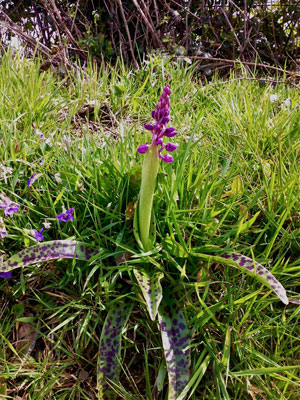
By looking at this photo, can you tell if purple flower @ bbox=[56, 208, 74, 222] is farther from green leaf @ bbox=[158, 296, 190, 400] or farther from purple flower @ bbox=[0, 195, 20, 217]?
green leaf @ bbox=[158, 296, 190, 400]

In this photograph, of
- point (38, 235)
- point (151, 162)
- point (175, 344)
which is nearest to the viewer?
point (151, 162)

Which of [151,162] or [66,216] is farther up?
[151,162]

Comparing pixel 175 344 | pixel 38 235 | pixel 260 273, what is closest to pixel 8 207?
pixel 38 235

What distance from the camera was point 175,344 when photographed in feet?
4.29

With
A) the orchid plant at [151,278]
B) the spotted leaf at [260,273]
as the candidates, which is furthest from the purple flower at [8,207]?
the spotted leaf at [260,273]

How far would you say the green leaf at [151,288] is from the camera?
4.07 ft

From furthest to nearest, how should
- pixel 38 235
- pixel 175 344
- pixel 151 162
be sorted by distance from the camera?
pixel 38 235, pixel 175 344, pixel 151 162

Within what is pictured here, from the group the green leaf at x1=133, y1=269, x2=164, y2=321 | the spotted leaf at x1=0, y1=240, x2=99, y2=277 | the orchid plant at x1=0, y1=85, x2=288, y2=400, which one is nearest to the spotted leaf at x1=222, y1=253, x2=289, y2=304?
the orchid plant at x1=0, y1=85, x2=288, y2=400

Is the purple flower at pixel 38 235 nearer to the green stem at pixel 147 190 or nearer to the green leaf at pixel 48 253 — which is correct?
the green leaf at pixel 48 253

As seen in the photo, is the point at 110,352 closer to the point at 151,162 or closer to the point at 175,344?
the point at 175,344

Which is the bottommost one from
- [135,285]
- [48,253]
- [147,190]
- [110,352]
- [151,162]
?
[110,352]

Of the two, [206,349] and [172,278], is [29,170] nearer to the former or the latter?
[172,278]

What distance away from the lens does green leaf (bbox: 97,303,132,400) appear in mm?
1269

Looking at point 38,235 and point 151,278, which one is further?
point 38,235
